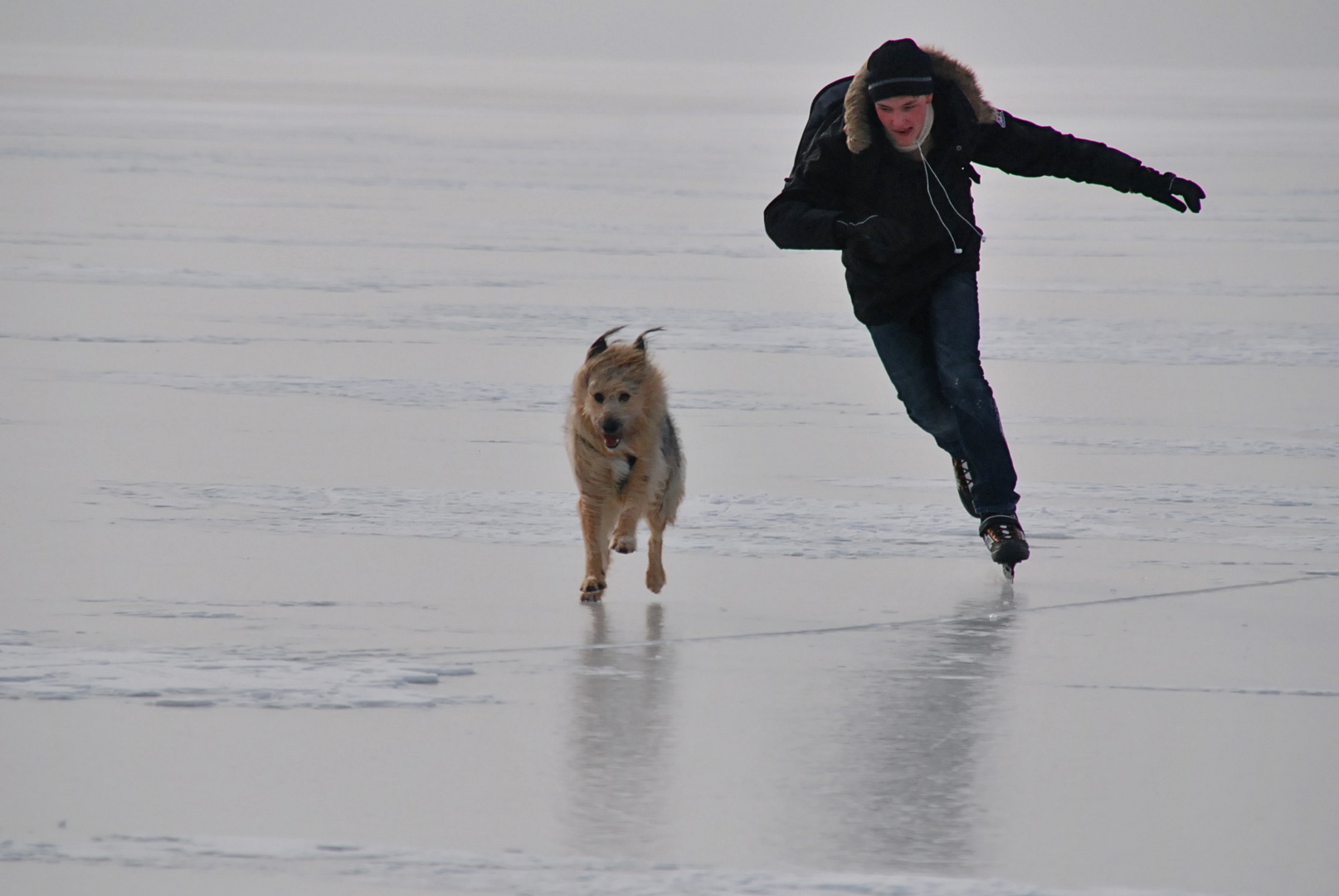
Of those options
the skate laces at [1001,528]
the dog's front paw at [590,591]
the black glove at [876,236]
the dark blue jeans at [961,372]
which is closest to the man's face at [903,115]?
the black glove at [876,236]

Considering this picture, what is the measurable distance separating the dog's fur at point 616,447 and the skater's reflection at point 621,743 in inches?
14.3

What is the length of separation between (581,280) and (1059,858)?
9992 millimetres

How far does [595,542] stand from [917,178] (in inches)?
55.3

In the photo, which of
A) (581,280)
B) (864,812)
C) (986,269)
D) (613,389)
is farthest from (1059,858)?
(986,269)

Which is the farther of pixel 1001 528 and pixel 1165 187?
pixel 1165 187

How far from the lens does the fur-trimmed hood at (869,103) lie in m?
5.82

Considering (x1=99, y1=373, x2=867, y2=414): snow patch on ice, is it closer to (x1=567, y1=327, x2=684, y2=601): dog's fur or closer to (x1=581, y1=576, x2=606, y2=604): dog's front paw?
(x1=567, y1=327, x2=684, y2=601): dog's fur

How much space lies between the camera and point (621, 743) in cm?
439

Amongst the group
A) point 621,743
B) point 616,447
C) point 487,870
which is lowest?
point 487,870

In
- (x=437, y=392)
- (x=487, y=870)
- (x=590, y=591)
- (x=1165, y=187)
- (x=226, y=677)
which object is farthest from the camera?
(x=437, y=392)

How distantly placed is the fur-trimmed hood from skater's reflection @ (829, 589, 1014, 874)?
1.38 m

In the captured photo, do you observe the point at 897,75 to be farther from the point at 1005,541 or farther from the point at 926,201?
the point at 1005,541

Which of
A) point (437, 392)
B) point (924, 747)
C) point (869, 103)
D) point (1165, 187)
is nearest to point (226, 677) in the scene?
point (924, 747)

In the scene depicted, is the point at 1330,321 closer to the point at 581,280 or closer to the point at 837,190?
the point at 581,280
